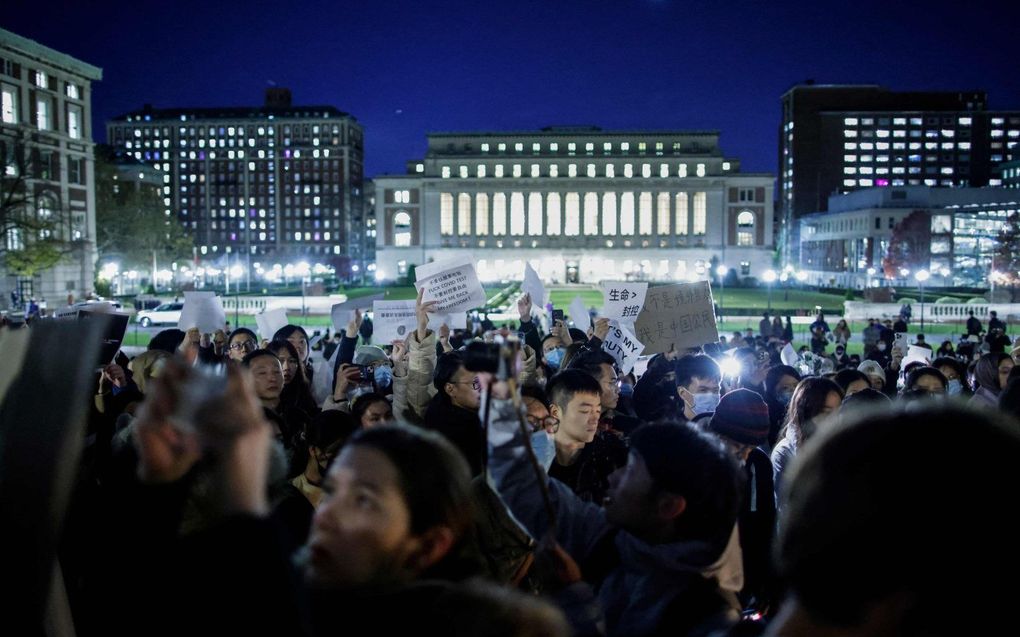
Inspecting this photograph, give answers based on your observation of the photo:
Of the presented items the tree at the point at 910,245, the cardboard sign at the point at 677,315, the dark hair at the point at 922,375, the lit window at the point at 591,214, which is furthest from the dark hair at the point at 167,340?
the lit window at the point at 591,214

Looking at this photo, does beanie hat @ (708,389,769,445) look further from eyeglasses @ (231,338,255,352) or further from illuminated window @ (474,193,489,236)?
illuminated window @ (474,193,489,236)

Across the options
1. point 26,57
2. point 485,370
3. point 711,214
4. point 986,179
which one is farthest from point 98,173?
point 986,179

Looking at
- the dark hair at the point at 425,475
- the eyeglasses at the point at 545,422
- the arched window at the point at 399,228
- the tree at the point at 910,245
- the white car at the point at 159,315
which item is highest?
the arched window at the point at 399,228

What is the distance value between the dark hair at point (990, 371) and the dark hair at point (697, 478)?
18.7 feet

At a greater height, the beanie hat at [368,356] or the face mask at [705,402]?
the beanie hat at [368,356]

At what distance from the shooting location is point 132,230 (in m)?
63.8

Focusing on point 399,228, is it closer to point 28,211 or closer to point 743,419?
point 28,211

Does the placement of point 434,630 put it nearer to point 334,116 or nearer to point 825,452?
point 825,452

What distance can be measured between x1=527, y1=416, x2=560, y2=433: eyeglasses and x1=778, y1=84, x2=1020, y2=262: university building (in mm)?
141275

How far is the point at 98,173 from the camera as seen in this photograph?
69.2 meters

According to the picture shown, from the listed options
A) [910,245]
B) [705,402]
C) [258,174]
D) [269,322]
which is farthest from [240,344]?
[258,174]

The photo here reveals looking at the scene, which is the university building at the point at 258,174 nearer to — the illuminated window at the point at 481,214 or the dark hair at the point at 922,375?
the illuminated window at the point at 481,214

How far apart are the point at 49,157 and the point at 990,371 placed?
176 ft

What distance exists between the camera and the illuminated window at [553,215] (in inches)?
4311
